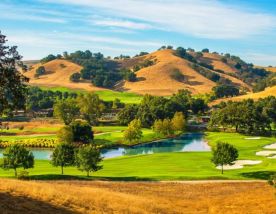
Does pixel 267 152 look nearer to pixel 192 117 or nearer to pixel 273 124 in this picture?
pixel 273 124

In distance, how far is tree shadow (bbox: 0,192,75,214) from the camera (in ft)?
94.4

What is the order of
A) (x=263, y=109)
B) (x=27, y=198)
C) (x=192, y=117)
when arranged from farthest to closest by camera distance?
(x=192, y=117) < (x=263, y=109) < (x=27, y=198)

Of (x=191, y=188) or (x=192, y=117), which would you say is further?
(x=192, y=117)

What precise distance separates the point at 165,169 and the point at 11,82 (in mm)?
48181

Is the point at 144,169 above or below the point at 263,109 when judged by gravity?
below

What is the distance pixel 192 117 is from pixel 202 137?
52.5 m

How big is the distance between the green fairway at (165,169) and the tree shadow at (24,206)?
31785mm

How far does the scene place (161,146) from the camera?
399ft

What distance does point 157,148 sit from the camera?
386ft

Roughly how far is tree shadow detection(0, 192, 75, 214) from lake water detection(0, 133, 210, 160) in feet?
238

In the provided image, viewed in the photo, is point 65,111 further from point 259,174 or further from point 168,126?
point 259,174

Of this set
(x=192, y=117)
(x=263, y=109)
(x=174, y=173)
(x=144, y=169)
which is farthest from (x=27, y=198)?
(x=192, y=117)

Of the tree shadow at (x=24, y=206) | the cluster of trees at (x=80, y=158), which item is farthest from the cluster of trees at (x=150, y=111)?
the tree shadow at (x=24, y=206)

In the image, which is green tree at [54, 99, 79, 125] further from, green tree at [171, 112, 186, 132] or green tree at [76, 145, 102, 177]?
green tree at [76, 145, 102, 177]
